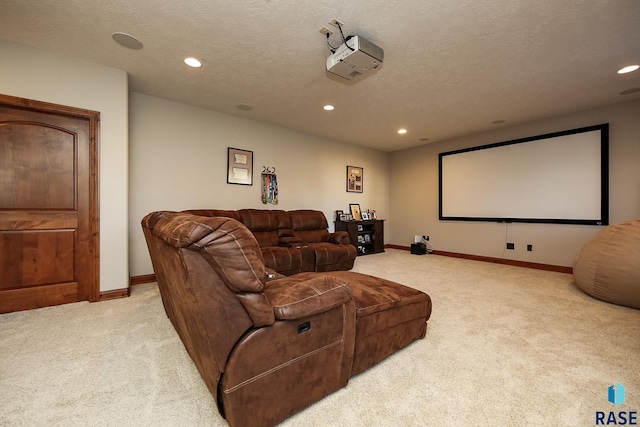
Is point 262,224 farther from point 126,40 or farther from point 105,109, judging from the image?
point 126,40

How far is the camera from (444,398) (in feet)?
4.54

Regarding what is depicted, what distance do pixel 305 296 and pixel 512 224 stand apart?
507 centimetres

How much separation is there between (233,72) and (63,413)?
10.1ft

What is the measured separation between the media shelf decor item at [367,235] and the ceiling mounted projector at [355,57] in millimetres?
3346

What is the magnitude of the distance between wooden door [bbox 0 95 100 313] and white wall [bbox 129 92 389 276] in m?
0.69

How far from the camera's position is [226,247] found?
0.97 metres

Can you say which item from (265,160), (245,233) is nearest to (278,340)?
(245,233)

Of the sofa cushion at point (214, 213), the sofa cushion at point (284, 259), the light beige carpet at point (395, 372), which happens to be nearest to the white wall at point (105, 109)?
the light beige carpet at point (395, 372)

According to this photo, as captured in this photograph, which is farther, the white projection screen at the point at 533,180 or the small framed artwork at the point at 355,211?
the small framed artwork at the point at 355,211

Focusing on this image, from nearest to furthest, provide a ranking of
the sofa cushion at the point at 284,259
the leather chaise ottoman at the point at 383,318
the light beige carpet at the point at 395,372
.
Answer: the light beige carpet at the point at 395,372, the leather chaise ottoman at the point at 383,318, the sofa cushion at the point at 284,259

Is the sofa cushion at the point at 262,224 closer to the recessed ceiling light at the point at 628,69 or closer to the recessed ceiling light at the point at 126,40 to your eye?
the recessed ceiling light at the point at 126,40

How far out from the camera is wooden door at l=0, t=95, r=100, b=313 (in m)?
2.48

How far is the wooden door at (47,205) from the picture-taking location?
2484 millimetres

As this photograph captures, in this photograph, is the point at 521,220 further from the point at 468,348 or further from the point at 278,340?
the point at 278,340
